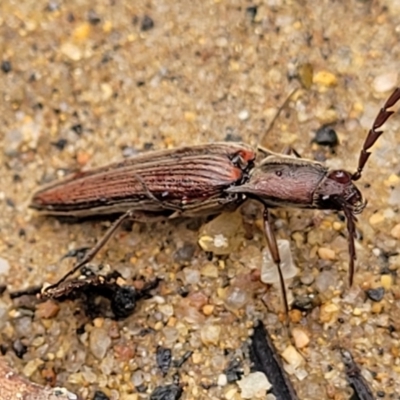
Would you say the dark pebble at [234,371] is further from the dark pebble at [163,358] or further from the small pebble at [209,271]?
the small pebble at [209,271]

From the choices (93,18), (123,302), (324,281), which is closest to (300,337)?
(324,281)

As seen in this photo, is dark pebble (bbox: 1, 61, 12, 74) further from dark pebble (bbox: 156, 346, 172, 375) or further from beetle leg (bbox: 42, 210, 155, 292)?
dark pebble (bbox: 156, 346, 172, 375)

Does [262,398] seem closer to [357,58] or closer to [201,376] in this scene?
[201,376]

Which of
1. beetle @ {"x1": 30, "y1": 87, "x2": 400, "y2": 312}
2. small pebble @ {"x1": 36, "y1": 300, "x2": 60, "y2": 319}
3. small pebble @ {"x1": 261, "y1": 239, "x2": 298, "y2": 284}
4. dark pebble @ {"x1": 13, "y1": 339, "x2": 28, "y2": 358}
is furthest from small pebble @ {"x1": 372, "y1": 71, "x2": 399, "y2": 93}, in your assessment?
dark pebble @ {"x1": 13, "y1": 339, "x2": 28, "y2": 358}

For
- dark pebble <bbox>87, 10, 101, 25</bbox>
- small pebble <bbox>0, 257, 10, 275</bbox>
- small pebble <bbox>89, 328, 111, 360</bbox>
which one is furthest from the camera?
dark pebble <bbox>87, 10, 101, 25</bbox>

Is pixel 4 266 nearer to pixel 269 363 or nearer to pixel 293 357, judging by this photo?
pixel 269 363

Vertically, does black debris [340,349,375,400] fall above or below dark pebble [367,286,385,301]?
below
